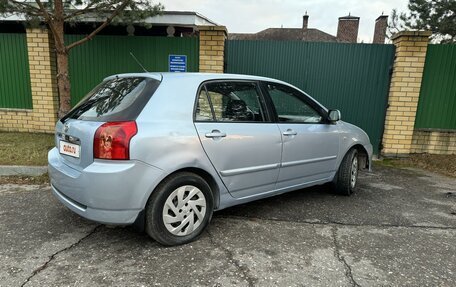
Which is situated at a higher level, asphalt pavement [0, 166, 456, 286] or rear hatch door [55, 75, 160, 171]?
rear hatch door [55, 75, 160, 171]

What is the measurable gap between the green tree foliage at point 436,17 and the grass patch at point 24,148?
12.0 meters

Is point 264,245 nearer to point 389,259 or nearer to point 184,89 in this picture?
point 389,259

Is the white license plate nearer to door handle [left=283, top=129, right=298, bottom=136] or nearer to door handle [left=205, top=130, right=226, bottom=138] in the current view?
door handle [left=205, top=130, right=226, bottom=138]

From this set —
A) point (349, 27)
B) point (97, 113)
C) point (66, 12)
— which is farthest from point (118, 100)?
point (349, 27)

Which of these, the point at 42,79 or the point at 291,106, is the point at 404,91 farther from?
the point at 42,79

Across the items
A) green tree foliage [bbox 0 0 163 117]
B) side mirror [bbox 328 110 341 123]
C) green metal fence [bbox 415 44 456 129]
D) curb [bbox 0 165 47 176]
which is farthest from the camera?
green metal fence [bbox 415 44 456 129]

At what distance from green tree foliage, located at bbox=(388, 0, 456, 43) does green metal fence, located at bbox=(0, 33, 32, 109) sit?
39.2 ft

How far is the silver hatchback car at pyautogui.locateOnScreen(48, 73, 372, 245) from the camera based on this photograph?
2.64 metres

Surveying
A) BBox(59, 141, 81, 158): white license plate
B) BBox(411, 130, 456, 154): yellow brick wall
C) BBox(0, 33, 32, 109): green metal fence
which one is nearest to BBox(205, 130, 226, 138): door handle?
BBox(59, 141, 81, 158): white license plate

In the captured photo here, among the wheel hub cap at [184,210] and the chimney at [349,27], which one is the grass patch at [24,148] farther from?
the chimney at [349,27]

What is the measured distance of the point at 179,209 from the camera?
9.59ft

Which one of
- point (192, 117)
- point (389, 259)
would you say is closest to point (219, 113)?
point (192, 117)

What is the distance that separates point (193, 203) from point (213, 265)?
57 centimetres

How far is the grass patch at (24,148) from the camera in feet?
17.2
